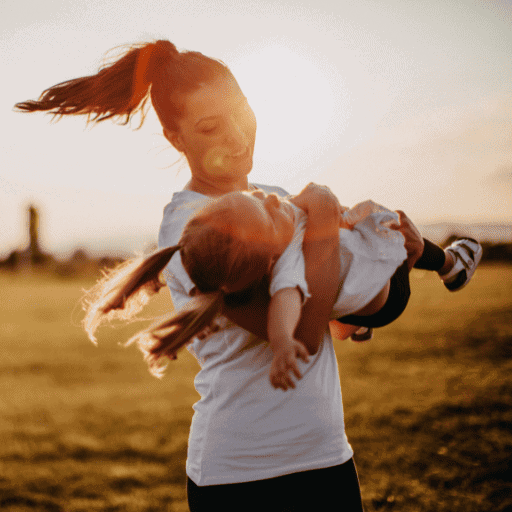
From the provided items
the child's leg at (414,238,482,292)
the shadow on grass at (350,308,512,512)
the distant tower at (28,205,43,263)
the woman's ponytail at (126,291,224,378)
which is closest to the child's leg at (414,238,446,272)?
the child's leg at (414,238,482,292)

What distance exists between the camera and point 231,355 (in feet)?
4.86

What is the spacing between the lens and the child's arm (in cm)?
105

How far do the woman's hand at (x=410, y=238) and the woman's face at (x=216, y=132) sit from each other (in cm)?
60

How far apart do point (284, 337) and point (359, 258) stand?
0.44 meters

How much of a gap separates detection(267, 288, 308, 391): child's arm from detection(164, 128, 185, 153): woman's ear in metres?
0.80

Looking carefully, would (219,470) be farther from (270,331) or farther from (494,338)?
(494,338)

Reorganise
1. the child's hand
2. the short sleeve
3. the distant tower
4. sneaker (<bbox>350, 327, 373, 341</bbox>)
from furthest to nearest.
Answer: the distant tower < sneaker (<bbox>350, 327, 373, 341</bbox>) < the short sleeve < the child's hand

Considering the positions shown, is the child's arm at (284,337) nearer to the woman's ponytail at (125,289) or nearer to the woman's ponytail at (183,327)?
the woman's ponytail at (183,327)

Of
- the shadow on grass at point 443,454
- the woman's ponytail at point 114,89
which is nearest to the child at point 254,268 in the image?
the woman's ponytail at point 114,89

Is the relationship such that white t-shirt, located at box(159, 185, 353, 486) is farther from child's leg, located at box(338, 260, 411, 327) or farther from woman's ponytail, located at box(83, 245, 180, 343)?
child's leg, located at box(338, 260, 411, 327)

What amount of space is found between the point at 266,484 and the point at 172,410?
4994mm

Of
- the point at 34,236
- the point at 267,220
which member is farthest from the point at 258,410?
the point at 34,236

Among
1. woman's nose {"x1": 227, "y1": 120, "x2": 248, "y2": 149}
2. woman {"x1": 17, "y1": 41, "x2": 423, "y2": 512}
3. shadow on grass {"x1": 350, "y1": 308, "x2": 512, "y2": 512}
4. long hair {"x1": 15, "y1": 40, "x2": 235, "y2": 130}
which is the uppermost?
long hair {"x1": 15, "y1": 40, "x2": 235, "y2": 130}

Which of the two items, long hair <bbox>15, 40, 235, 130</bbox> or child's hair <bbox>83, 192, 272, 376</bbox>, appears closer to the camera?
child's hair <bbox>83, 192, 272, 376</bbox>
